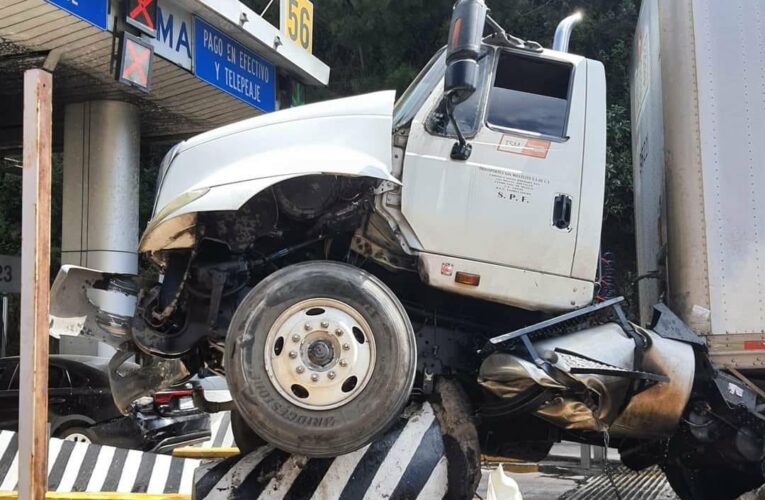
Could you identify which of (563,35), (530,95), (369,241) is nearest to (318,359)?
(369,241)

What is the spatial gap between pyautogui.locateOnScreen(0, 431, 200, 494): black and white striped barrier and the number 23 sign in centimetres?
709

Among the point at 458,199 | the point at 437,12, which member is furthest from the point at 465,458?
the point at 437,12

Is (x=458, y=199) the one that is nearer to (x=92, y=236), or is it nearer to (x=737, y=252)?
(x=737, y=252)

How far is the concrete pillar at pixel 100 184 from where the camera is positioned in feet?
36.0

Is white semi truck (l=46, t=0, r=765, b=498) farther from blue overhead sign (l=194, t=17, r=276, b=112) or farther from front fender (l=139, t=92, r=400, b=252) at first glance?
blue overhead sign (l=194, t=17, r=276, b=112)

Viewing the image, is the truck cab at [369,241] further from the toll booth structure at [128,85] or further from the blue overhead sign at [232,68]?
the blue overhead sign at [232,68]

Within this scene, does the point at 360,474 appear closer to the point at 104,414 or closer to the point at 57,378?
the point at 104,414

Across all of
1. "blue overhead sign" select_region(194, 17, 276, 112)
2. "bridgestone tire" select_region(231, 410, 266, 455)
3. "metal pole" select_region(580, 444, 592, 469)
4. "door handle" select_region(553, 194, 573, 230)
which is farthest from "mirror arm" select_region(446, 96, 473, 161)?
"blue overhead sign" select_region(194, 17, 276, 112)

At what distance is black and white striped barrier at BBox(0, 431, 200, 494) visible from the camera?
5.62 meters

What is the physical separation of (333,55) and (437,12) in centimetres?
399

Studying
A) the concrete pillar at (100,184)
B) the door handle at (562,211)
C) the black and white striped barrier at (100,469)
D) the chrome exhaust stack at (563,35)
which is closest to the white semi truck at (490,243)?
the door handle at (562,211)

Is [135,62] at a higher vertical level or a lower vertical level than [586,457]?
higher

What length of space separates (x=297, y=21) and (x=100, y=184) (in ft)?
11.8

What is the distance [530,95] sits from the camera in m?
4.99
